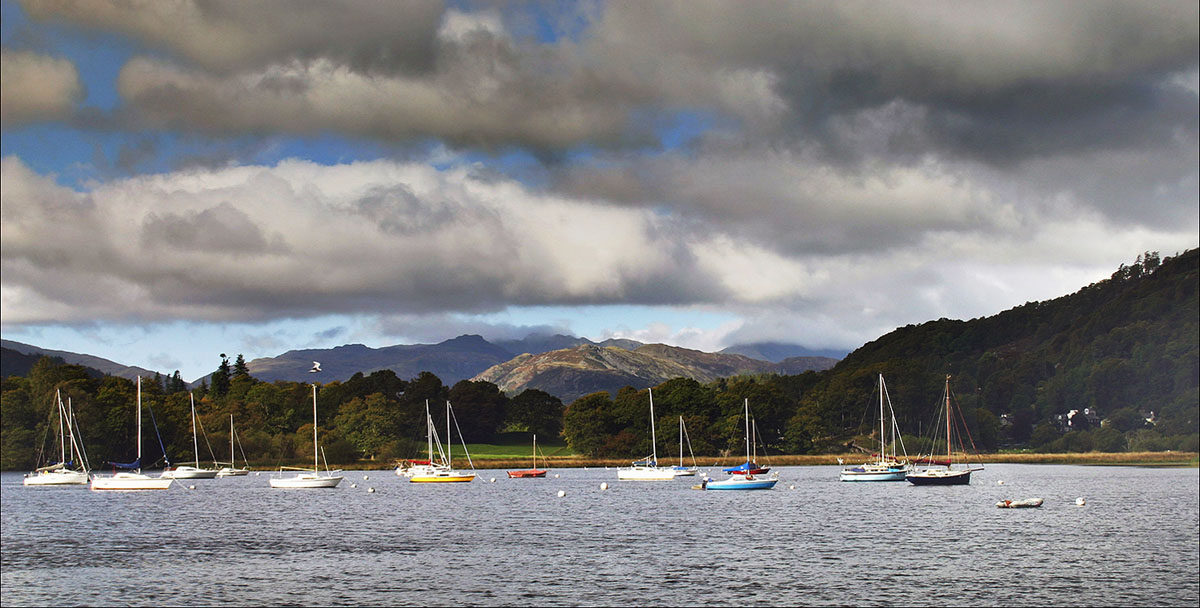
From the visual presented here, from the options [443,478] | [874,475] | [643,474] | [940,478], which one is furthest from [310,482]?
[940,478]

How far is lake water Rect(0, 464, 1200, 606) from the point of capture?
205ft

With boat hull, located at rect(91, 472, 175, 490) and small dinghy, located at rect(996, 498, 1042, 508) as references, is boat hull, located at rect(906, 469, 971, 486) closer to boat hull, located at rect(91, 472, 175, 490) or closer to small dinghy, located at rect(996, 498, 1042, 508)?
small dinghy, located at rect(996, 498, 1042, 508)

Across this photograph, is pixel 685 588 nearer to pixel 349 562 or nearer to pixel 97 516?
pixel 349 562

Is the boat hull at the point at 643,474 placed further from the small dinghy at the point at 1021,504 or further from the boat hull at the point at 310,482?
the small dinghy at the point at 1021,504

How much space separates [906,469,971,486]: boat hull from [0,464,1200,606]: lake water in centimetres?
1411

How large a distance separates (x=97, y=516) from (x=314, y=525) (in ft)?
104

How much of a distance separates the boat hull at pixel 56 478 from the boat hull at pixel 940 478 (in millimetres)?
136150

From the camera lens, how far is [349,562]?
7706 centimetres

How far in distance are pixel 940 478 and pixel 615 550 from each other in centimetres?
9418

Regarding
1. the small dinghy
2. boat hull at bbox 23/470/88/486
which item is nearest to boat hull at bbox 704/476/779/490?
the small dinghy

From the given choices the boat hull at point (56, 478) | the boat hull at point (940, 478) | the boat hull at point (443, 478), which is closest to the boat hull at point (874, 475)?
the boat hull at point (940, 478)

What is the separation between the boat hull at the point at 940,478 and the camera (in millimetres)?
161000

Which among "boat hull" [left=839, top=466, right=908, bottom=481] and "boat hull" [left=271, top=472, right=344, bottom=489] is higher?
"boat hull" [left=271, top=472, right=344, bottom=489]

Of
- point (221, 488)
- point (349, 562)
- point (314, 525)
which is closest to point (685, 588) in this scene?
point (349, 562)
